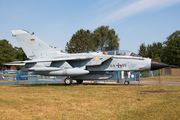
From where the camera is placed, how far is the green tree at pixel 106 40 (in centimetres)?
6425

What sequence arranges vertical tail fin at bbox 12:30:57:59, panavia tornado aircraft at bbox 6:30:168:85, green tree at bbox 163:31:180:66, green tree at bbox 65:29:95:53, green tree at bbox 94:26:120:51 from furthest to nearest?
green tree at bbox 163:31:180:66 < green tree at bbox 94:26:120:51 < green tree at bbox 65:29:95:53 < vertical tail fin at bbox 12:30:57:59 < panavia tornado aircraft at bbox 6:30:168:85

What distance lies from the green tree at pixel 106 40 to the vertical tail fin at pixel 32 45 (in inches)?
1803

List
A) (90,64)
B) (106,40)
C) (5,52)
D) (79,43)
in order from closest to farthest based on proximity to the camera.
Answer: (90,64) → (79,43) → (5,52) → (106,40)

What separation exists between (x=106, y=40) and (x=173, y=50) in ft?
83.8

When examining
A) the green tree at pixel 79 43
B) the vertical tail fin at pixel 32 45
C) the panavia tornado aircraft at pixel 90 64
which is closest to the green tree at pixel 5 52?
the green tree at pixel 79 43

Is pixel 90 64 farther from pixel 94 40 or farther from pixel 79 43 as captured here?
pixel 94 40

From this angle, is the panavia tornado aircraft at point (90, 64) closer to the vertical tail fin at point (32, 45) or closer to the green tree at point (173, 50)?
the vertical tail fin at point (32, 45)

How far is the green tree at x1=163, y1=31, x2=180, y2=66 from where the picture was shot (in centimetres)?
6888

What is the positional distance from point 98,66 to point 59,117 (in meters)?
11.3

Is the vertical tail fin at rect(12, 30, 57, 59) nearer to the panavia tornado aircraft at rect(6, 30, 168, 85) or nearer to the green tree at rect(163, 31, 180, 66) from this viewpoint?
the panavia tornado aircraft at rect(6, 30, 168, 85)

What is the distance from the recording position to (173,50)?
68562mm

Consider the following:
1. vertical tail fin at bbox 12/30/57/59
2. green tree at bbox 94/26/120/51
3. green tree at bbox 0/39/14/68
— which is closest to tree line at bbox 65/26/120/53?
green tree at bbox 94/26/120/51

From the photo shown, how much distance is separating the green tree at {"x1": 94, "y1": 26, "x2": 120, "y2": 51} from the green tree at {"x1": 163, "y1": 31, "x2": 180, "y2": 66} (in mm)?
21154

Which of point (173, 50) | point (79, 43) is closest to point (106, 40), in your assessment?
point (79, 43)
